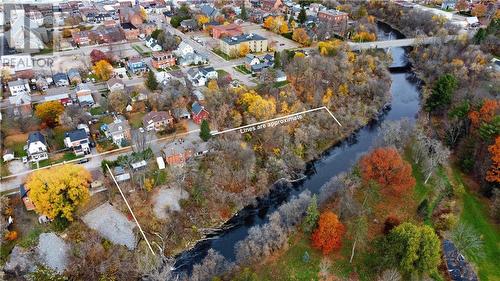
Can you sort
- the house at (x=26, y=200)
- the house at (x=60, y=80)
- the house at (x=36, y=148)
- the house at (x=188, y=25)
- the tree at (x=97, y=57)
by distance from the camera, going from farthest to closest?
the house at (x=188, y=25) → the tree at (x=97, y=57) → the house at (x=60, y=80) → the house at (x=36, y=148) → the house at (x=26, y=200)

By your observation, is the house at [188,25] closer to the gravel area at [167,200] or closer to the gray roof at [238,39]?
the gray roof at [238,39]

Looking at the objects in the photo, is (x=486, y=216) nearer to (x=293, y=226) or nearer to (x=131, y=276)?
(x=293, y=226)

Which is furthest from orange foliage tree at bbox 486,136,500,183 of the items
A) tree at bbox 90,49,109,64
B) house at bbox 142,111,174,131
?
tree at bbox 90,49,109,64

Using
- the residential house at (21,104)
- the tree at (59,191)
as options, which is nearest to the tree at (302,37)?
the residential house at (21,104)

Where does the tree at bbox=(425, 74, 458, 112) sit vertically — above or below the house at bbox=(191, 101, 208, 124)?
above

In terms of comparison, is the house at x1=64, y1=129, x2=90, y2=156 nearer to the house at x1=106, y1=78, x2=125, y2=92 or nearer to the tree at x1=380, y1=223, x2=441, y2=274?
the house at x1=106, y1=78, x2=125, y2=92

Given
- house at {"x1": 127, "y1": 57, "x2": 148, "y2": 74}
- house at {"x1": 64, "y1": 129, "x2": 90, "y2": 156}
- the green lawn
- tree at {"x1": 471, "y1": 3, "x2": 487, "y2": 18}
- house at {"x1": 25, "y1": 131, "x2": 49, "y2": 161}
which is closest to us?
the green lawn
